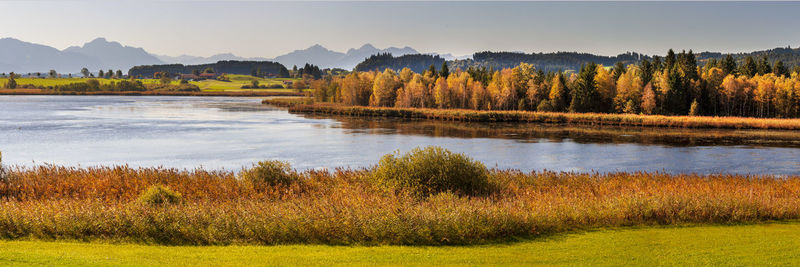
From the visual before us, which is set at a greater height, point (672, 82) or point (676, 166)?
point (672, 82)

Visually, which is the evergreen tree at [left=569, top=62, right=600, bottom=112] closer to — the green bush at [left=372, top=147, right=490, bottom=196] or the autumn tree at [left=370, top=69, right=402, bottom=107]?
the autumn tree at [left=370, top=69, right=402, bottom=107]

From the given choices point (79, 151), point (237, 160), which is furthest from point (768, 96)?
point (79, 151)

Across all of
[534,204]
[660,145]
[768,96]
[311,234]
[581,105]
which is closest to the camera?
[311,234]

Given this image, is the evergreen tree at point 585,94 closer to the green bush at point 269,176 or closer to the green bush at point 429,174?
the green bush at point 429,174

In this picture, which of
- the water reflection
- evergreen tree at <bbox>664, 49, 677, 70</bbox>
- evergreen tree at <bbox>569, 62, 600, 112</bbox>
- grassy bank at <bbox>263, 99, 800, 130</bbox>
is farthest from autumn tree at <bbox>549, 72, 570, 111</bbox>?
the water reflection

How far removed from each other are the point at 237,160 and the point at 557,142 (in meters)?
30.7

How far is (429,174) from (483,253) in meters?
8.45

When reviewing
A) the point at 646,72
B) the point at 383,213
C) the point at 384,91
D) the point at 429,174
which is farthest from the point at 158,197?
the point at 646,72

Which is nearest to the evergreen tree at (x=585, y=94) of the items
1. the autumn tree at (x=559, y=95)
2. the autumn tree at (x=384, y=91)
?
the autumn tree at (x=559, y=95)

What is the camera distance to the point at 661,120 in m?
78.9

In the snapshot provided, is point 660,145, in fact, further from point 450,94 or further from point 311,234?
point 450,94

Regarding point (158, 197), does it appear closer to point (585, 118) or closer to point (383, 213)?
point (383, 213)

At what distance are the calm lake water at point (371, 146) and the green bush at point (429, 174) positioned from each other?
1398 cm

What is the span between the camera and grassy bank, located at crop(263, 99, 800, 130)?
244 ft
